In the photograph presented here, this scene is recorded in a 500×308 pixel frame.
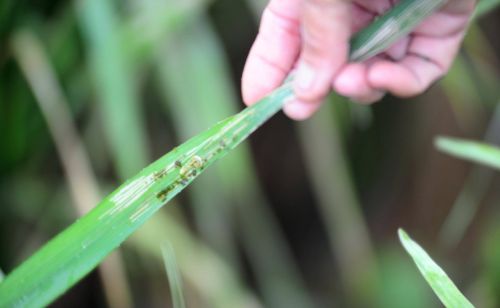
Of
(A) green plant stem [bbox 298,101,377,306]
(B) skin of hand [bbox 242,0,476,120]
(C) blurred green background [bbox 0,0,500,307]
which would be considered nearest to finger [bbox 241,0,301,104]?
(B) skin of hand [bbox 242,0,476,120]

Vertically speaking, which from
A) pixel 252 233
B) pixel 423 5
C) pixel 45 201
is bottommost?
pixel 423 5

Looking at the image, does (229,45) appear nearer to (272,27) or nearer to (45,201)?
(45,201)

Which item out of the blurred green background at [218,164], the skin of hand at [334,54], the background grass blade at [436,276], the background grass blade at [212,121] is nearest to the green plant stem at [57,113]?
the blurred green background at [218,164]

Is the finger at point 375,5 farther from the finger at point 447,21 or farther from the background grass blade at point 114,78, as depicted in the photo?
the background grass blade at point 114,78

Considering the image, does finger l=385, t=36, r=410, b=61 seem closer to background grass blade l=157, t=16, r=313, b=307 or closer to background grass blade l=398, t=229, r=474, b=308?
background grass blade l=398, t=229, r=474, b=308

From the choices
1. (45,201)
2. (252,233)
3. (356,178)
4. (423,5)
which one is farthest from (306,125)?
(423,5)

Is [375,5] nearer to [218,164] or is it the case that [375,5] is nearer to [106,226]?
[106,226]
